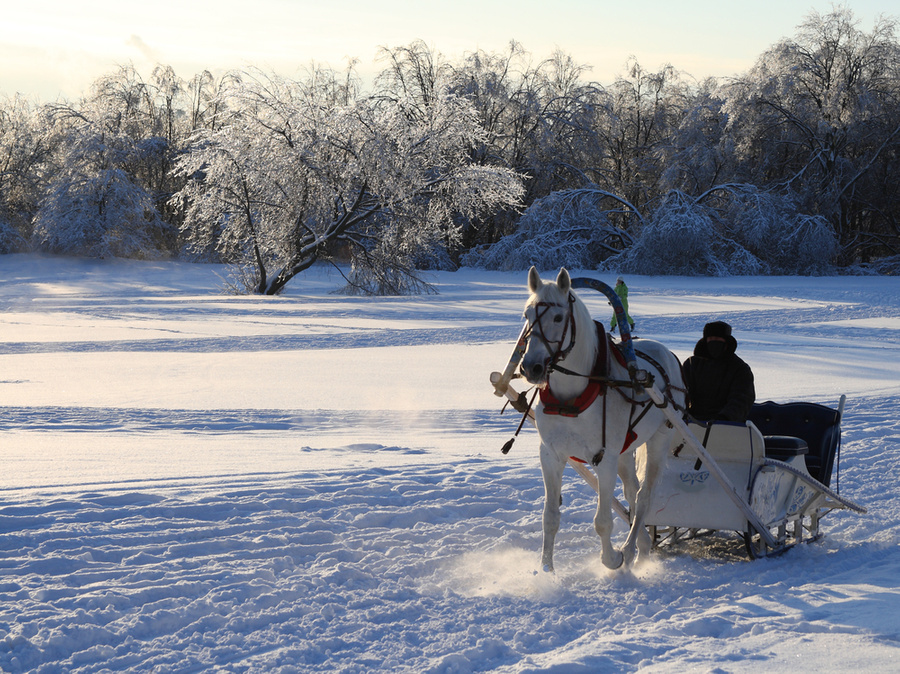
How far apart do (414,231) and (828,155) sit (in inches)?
809

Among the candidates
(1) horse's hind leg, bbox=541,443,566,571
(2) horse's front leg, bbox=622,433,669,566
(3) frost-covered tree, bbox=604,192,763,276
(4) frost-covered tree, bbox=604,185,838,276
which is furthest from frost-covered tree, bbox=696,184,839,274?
(1) horse's hind leg, bbox=541,443,566,571

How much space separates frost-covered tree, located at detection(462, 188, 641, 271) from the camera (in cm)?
3484

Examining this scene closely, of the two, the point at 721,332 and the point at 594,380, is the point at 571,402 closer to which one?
the point at 594,380

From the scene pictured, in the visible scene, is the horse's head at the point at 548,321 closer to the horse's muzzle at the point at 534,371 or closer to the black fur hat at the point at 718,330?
the horse's muzzle at the point at 534,371

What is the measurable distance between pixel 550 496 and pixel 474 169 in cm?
2358

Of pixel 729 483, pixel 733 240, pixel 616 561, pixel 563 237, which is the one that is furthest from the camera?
pixel 563 237

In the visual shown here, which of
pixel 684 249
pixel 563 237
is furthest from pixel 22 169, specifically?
pixel 684 249

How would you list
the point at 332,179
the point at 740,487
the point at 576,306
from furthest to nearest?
the point at 332,179 → the point at 740,487 → the point at 576,306

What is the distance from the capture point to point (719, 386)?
5809 millimetres

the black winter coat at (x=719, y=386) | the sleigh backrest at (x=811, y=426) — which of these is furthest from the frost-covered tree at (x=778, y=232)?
the black winter coat at (x=719, y=386)

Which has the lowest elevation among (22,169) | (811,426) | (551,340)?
(811,426)

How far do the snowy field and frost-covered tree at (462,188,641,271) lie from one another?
21638mm

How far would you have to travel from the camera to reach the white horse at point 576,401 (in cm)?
448

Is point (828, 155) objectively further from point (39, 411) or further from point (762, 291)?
point (39, 411)
